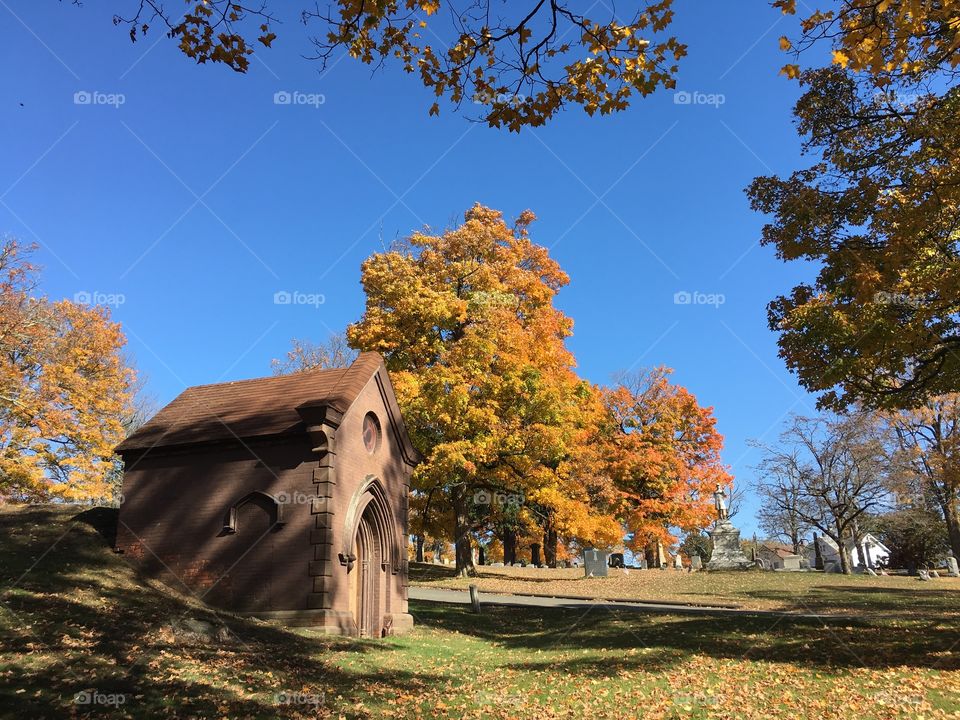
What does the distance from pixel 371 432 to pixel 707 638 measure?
36.0ft

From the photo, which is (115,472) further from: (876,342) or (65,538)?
(876,342)

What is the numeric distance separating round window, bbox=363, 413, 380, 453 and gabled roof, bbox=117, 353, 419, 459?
1.09 metres

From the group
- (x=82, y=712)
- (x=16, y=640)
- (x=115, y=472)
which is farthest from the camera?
(x=115, y=472)

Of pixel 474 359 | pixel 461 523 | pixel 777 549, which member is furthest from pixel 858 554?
pixel 474 359

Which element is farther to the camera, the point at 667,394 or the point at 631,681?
the point at 667,394

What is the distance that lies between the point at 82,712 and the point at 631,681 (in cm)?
925

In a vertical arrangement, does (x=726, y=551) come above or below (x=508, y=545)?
below

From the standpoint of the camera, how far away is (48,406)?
29547 millimetres

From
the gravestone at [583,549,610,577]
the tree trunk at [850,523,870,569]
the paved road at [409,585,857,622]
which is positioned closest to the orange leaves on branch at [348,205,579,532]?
the paved road at [409,585,857,622]

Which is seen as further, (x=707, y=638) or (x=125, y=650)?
(x=707, y=638)

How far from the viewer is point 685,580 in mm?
32125

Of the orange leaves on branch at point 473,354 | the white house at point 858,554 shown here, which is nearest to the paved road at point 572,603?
the orange leaves on branch at point 473,354

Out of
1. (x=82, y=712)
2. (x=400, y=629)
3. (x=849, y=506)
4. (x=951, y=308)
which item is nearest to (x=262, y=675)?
(x=82, y=712)

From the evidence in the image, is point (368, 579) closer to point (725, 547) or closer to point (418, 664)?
point (418, 664)
